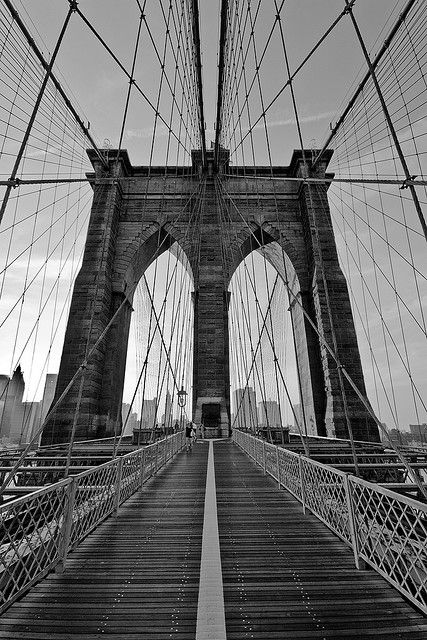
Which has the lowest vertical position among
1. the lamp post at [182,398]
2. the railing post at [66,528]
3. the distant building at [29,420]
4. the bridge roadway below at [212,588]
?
the bridge roadway below at [212,588]

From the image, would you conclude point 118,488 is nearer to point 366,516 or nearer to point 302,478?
point 302,478

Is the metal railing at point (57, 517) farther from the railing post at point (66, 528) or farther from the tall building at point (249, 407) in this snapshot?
the tall building at point (249, 407)

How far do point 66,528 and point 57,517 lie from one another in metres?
0.19

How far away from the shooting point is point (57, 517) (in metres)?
3.04

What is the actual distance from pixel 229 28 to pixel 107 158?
8075 mm

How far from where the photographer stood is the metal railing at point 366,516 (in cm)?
220

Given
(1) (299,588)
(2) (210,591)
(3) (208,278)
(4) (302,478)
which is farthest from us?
(3) (208,278)

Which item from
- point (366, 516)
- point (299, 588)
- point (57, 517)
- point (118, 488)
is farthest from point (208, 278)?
point (299, 588)

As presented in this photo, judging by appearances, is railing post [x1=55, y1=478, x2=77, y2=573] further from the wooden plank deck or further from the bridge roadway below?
the wooden plank deck

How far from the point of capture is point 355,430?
1320cm

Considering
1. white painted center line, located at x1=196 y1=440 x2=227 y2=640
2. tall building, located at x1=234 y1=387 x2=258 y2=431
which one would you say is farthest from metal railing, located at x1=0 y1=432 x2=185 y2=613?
tall building, located at x1=234 y1=387 x2=258 y2=431

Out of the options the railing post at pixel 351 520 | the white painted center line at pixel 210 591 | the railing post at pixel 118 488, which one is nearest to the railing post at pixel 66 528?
the white painted center line at pixel 210 591

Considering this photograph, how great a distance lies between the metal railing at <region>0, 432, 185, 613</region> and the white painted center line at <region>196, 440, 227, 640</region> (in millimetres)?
1216

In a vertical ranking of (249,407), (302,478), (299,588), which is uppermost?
(249,407)
